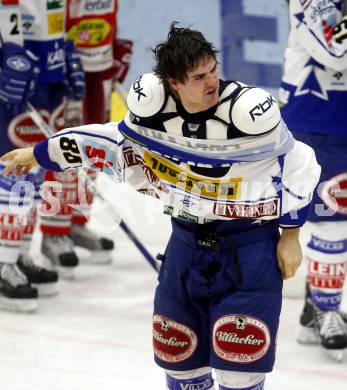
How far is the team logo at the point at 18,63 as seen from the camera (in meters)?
3.57

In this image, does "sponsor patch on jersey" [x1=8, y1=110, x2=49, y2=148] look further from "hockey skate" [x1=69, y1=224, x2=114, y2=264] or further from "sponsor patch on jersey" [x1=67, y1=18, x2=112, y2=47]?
"hockey skate" [x1=69, y1=224, x2=114, y2=264]

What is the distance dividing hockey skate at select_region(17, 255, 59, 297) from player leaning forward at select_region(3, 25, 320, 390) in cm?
147

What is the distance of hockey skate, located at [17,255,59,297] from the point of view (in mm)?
3840

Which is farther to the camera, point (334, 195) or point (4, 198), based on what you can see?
point (4, 198)

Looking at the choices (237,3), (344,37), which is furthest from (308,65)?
(237,3)

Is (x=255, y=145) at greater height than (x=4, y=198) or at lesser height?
greater

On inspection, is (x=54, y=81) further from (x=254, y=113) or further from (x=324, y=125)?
(x=254, y=113)

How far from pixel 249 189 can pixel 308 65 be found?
3.39ft

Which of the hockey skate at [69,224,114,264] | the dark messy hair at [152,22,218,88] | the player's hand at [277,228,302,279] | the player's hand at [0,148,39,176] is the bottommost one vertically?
the hockey skate at [69,224,114,264]

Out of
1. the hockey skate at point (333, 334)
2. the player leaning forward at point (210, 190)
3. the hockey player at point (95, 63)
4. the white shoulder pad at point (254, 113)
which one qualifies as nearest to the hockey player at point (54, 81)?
the hockey player at point (95, 63)

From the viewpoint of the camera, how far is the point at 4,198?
3.72 metres

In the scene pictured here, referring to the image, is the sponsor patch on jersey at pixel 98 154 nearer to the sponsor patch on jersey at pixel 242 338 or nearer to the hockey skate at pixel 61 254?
the sponsor patch on jersey at pixel 242 338

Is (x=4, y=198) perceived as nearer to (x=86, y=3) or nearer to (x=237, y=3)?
(x=86, y=3)

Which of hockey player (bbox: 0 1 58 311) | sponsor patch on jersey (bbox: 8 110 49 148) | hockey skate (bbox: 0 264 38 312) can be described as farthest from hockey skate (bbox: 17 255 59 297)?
sponsor patch on jersey (bbox: 8 110 49 148)
